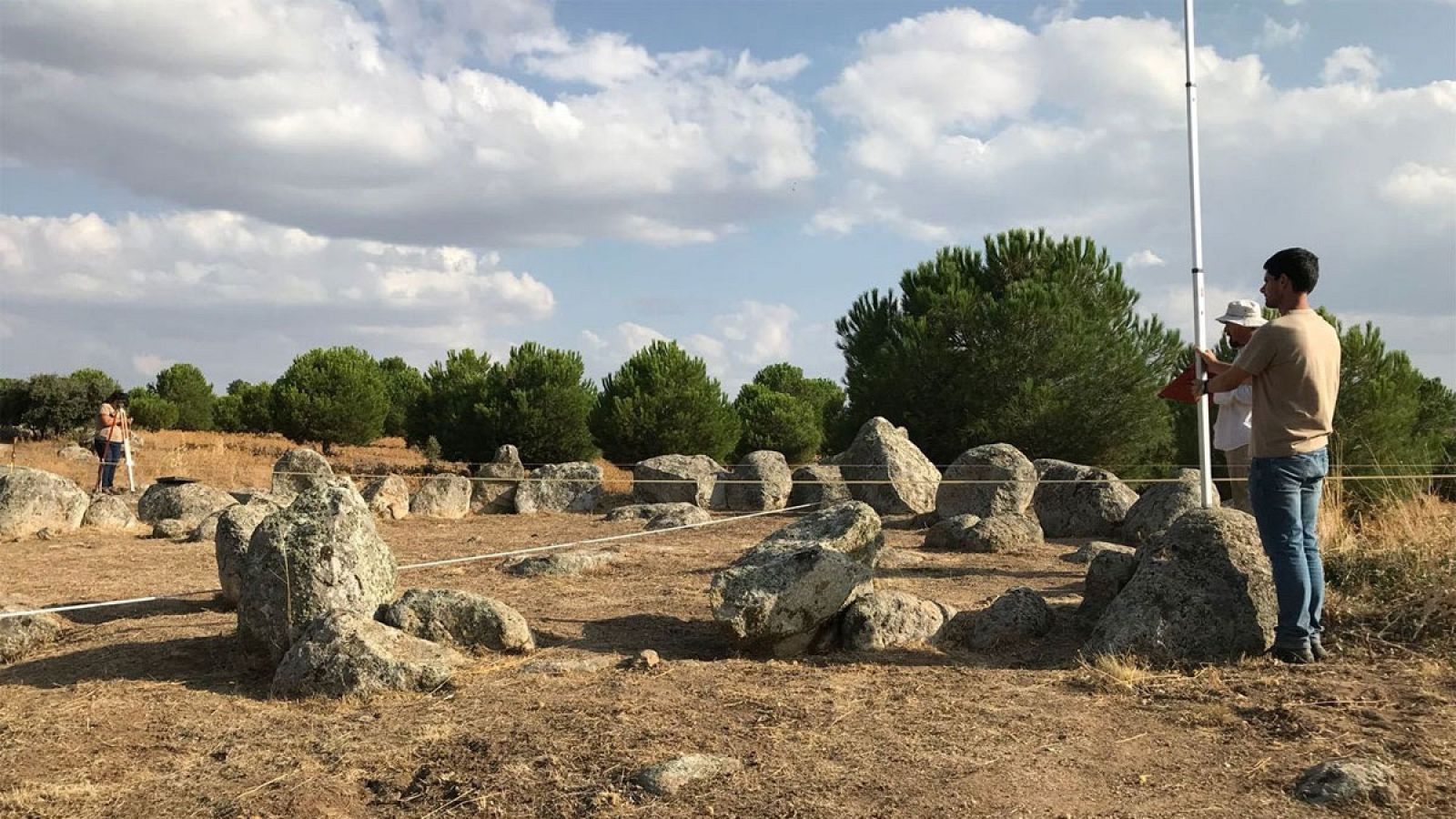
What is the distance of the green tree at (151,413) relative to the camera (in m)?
40.4

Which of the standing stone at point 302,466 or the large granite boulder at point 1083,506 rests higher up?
the standing stone at point 302,466

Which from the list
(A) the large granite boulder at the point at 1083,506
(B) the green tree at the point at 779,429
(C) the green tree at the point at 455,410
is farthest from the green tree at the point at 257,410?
(A) the large granite boulder at the point at 1083,506

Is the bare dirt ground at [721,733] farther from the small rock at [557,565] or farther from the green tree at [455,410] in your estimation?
the green tree at [455,410]

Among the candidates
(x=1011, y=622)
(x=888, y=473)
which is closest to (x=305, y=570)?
(x=1011, y=622)

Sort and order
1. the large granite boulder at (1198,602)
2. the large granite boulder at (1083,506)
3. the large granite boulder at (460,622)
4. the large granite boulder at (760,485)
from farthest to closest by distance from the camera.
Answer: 1. the large granite boulder at (760,485)
2. the large granite boulder at (1083,506)
3. the large granite boulder at (460,622)
4. the large granite boulder at (1198,602)

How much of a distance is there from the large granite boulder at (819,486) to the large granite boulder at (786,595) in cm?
923

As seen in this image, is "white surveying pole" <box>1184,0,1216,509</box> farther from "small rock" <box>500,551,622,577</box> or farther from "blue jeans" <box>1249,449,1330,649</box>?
"small rock" <box>500,551,622,577</box>

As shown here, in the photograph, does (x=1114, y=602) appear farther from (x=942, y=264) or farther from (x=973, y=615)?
(x=942, y=264)

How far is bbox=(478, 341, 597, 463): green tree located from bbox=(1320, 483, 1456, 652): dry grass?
18.4 metres

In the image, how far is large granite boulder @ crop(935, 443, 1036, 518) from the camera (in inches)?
545

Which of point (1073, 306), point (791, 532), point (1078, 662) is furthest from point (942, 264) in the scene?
point (1078, 662)

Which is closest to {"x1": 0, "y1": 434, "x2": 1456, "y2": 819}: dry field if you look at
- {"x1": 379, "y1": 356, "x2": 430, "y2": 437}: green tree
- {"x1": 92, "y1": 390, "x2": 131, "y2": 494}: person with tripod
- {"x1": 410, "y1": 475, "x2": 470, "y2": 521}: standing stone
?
{"x1": 410, "y1": 475, "x2": 470, "y2": 521}: standing stone

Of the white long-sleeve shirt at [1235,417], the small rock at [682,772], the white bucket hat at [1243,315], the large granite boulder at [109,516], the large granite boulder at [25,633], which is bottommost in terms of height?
the small rock at [682,772]

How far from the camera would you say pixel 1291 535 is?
5.55m
